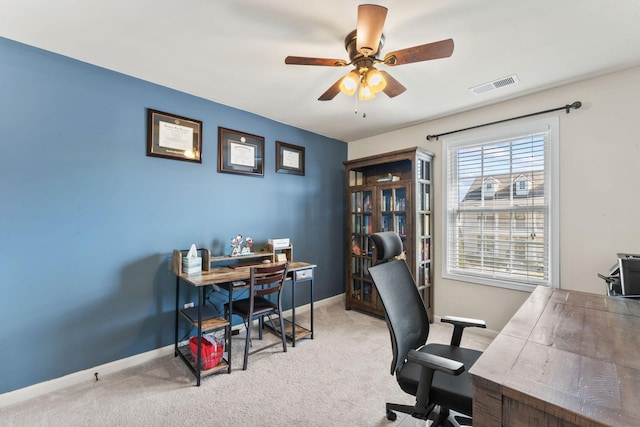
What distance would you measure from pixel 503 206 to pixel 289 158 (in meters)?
2.58

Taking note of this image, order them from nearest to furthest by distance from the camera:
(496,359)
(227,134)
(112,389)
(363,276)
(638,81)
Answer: (496,359)
(112,389)
(638,81)
(227,134)
(363,276)

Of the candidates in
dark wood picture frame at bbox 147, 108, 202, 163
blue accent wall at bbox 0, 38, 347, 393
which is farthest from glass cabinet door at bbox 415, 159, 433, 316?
dark wood picture frame at bbox 147, 108, 202, 163

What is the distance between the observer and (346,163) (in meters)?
3.80

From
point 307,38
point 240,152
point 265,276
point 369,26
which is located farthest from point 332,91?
point 265,276

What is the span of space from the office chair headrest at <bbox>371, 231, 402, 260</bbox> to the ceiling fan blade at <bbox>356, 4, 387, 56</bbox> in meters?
1.12

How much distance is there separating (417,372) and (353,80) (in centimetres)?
A: 185

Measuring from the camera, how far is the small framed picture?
11.3ft

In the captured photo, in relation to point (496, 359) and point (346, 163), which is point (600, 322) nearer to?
point (496, 359)

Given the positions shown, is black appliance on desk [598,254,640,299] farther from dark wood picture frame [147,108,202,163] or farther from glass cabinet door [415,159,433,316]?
dark wood picture frame [147,108,202,163]

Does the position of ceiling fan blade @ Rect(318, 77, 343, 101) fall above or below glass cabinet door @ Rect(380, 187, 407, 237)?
above

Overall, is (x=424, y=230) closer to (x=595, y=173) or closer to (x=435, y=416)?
(x=595, y=173)

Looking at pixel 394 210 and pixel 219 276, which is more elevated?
pixel 394 210

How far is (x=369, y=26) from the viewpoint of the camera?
1.42 meters

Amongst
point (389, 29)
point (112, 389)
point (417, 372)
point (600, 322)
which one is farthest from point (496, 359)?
point (112, 389)
